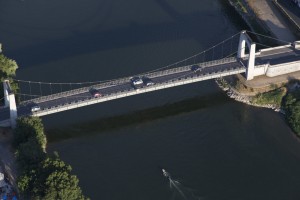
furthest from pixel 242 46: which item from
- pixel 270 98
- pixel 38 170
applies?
pixel 38 170

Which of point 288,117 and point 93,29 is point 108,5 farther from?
point 288,117

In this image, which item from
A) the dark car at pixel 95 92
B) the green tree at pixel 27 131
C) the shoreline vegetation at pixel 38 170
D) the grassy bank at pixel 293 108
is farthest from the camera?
the grassy bank at pixel 293 108

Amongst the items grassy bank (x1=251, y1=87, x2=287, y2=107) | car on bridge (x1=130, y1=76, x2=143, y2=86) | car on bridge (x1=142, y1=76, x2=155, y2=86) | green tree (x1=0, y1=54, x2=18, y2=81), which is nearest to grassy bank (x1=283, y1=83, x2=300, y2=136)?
grassy bank (x1=251, y1=87, x2=287, y2=107)

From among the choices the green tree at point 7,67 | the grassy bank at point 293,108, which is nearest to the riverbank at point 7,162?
Answer: the green tree at point 7,67

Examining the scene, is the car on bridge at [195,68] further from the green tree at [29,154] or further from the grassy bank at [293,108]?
the green tree at [29,154]

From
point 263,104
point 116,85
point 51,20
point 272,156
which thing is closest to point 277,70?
point 263,104

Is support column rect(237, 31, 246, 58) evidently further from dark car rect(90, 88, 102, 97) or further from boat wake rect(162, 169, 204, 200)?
boat wake rect(162, 169, 204, 200)
